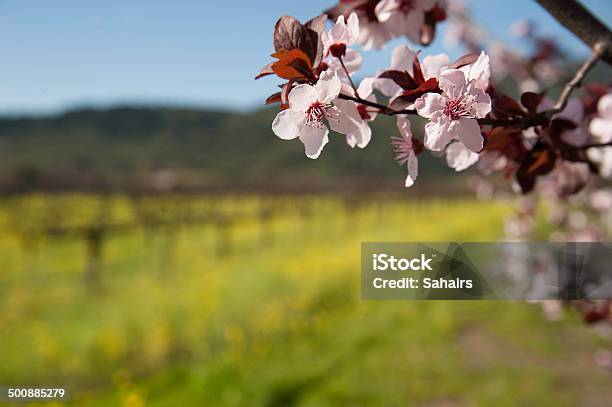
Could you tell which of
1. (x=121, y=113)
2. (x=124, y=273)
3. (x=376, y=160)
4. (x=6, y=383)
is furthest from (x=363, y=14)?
(x=121, y=113)

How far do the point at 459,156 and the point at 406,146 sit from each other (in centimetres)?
12

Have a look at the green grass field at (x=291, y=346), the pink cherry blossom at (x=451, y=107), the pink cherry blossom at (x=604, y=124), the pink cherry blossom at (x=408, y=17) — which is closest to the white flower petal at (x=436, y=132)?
the pink cherry blossom at (x=451, y=107)

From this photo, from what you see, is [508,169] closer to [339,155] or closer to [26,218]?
[26,218]

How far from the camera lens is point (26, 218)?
16672 mm

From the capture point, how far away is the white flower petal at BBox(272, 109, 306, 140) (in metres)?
0.55

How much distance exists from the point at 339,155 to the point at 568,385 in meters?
44.2

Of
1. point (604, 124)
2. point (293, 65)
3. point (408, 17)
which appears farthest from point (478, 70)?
point (604, 124)

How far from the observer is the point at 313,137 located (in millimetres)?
557

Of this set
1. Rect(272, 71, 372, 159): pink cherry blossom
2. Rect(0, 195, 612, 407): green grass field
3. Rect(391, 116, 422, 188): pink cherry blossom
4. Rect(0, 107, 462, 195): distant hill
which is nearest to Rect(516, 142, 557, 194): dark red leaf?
Rect(391, 116, 422, 188): pink cherry blossom

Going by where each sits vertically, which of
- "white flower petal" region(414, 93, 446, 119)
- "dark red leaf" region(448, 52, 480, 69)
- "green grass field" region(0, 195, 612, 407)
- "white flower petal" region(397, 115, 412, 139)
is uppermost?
"dark red leaf" region(448, 52, 480, 69)

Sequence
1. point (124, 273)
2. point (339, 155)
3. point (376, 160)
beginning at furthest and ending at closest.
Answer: point (339, 155), point (376, 160), point (124, 273)

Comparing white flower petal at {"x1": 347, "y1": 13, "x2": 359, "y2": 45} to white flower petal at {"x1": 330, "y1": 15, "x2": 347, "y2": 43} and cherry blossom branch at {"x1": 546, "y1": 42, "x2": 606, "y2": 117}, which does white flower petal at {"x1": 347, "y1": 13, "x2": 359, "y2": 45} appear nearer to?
white flower petal at {"x1": 330, "y1": 15, "x2": 347, "y2": 43}

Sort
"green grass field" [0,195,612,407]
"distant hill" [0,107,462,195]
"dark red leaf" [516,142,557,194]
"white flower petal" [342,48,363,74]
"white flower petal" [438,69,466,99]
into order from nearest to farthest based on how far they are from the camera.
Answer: "white flower petal" [438,69,466,99], "white flower petal" [342,48,363,74], "dark red leaf" [516,142,557,194], "green grass field" [0,195,612,407], "distant hill" [0,107,462,195]

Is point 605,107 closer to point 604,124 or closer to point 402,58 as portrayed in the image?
point 604,124
